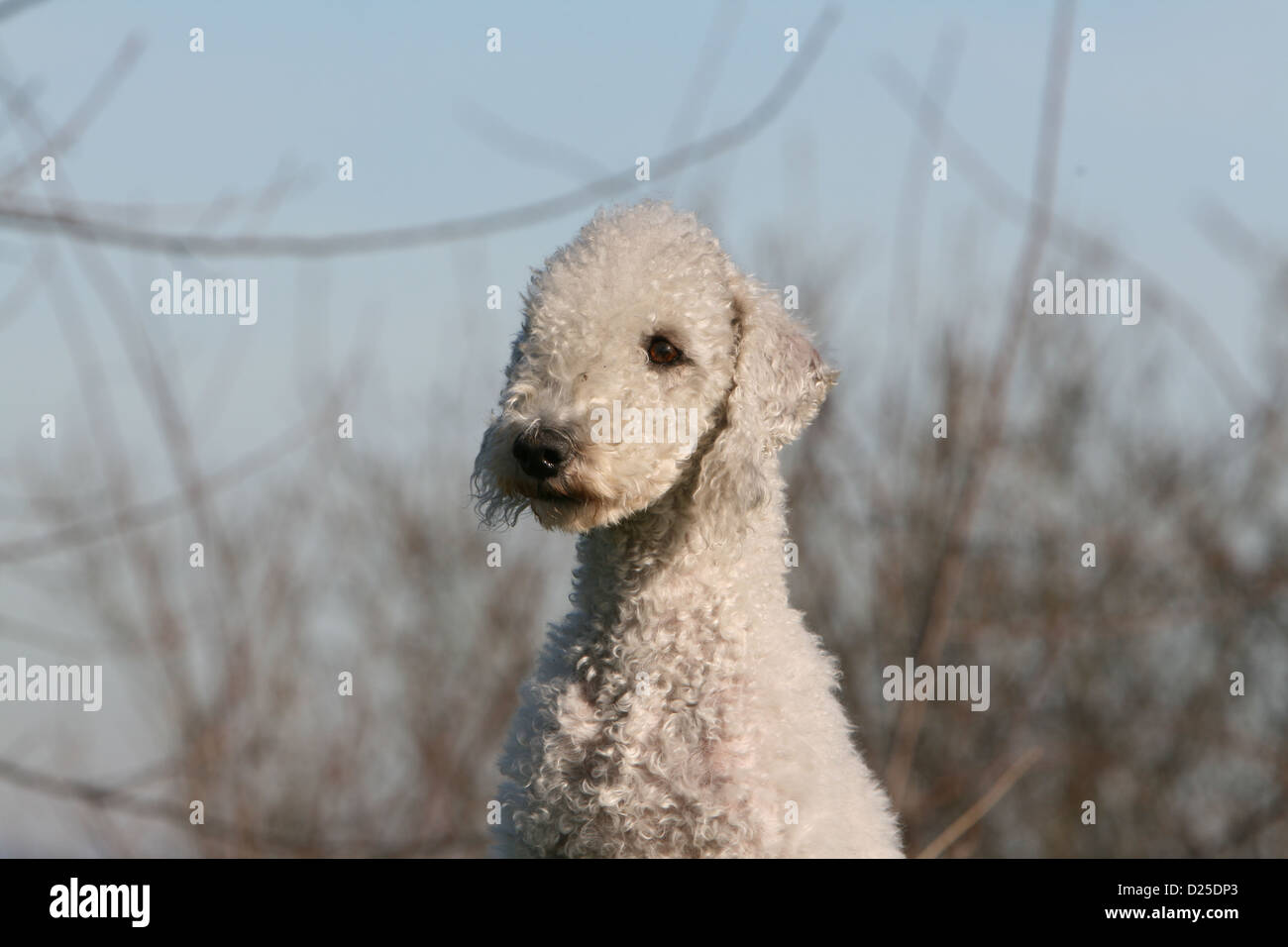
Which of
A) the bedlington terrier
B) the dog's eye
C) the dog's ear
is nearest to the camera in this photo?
the bedlington terrier

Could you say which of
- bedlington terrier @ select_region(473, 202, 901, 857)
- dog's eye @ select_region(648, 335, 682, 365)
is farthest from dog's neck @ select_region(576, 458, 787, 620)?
dog's eye @ select_region(648, 335, 682, 365)

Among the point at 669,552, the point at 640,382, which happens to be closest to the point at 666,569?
the point at 669,552

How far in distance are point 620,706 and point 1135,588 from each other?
10.6 m

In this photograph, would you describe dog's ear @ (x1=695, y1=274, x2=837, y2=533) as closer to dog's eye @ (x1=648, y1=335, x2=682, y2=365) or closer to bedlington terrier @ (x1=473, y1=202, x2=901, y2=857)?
Answer: bedlington terrier @ (x1=473, y1=202, x2=901, y2=857)

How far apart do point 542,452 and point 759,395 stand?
0.67 m

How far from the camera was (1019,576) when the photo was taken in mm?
13758

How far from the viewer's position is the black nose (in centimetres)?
333

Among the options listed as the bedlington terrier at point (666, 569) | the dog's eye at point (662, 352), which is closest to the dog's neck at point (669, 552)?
the bedlington terrier at point (666, 569)

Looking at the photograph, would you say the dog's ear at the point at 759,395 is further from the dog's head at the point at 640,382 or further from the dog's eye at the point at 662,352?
the dog's eye at the point at 662,352

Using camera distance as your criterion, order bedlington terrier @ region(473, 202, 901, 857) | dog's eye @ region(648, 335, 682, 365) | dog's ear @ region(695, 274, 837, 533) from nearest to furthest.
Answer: bedlington terrier @ region(473, 202, 901, 857) < dog's ear @ region(695, 274, 837, 533) < dog's eye @ region(648, 335, 682, 365)

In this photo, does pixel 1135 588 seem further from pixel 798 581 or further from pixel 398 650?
pixel 398 650

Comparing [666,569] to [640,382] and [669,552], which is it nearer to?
[669,552]

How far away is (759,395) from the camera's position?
369 cm

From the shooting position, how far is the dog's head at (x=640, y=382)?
339 centimetres
